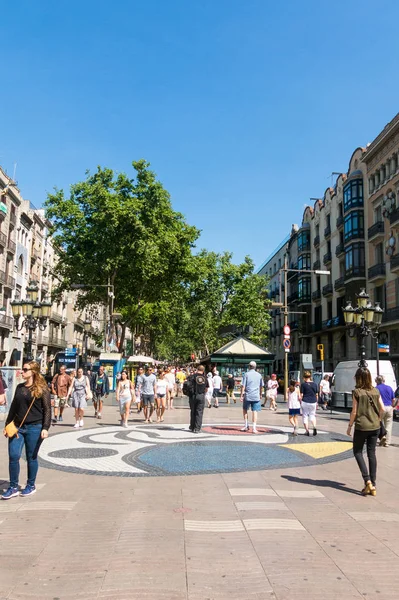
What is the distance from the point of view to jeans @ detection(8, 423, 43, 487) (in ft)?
21.6

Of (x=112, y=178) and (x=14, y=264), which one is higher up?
(x=112, y=178)

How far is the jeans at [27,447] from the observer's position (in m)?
6.59

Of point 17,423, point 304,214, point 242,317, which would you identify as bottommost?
point 17,423

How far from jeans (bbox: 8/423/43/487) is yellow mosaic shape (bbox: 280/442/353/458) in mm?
5589

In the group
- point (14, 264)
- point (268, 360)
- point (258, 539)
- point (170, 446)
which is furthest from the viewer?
point (14, 264)

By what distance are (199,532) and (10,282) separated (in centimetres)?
4317

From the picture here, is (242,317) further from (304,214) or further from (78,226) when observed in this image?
(78,226)

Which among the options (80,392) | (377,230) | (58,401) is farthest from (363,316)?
(377,230)

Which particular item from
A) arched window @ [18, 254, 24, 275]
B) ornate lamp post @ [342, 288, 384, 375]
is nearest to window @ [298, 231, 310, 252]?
arched window @ [18, 254, 24, 275]

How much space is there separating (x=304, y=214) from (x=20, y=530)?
59.8m

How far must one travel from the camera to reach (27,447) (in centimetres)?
674

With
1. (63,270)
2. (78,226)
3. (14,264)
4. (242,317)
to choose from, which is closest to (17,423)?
(78,226)

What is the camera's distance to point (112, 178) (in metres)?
37.7

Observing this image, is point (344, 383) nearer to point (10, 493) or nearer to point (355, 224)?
point (10, 493)
